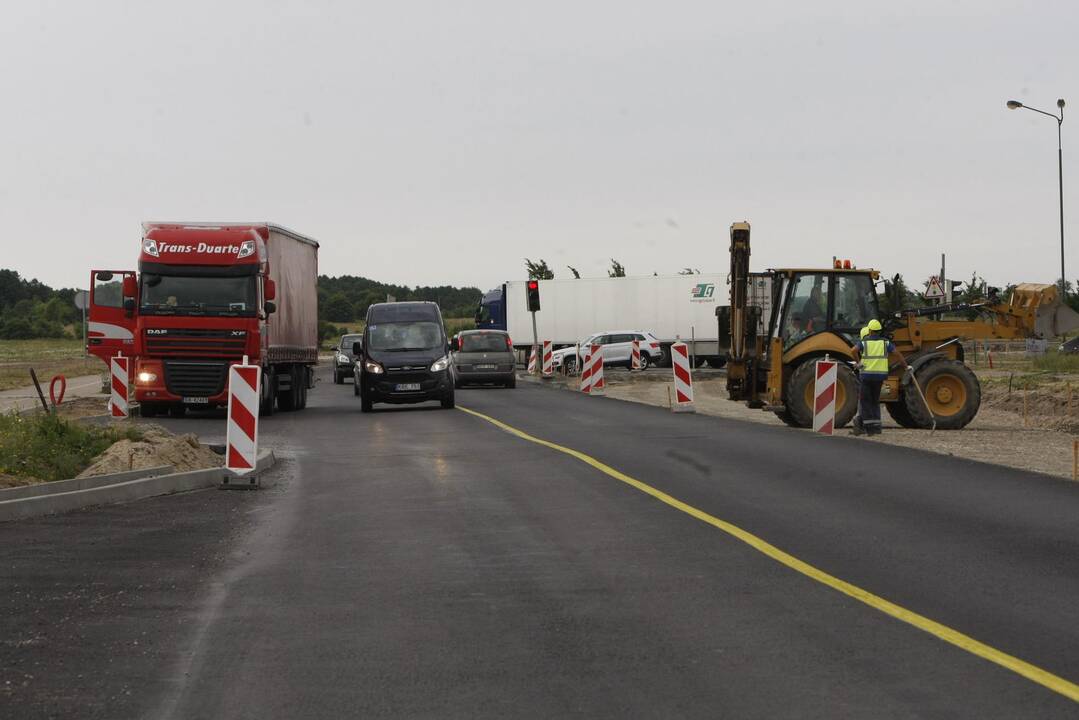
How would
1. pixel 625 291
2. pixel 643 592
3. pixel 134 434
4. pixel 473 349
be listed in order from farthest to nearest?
pixel 625 291 < pixel 473 349 < pixel 134 434 < pixel 643 592

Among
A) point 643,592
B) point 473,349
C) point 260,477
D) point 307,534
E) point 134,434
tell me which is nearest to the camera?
point 643,592

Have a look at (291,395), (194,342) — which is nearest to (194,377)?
(194,342)

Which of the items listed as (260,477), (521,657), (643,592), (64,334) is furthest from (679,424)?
(64,334)

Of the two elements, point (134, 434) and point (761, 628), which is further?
point (134, 434)

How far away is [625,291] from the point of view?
59.7 m

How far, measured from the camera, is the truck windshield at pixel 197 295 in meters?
26.9

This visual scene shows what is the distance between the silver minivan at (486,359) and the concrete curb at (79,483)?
26718 mm

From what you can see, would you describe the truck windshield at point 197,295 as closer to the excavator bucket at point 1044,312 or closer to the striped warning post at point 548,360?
the excavator bucket at point 1044,312

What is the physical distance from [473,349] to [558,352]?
12188 millimetres

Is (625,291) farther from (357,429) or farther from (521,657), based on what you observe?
(521,657)

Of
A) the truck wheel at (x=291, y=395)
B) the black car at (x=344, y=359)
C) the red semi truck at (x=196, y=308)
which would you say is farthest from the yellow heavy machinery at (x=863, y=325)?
the black car at (x=344, y=359)

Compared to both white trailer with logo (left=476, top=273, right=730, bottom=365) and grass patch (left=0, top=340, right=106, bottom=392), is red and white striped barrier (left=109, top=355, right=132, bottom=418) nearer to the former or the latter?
grass patch (left=0, top=340, right=106, bottom=392)

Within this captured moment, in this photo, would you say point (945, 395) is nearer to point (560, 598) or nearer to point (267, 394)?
point (267, 394)

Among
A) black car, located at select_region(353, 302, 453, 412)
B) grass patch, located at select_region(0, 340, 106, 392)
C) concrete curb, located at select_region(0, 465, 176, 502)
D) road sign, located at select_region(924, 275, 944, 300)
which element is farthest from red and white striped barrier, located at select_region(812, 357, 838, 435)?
grass patch, located at select_region(0, 340, 106, 392)
